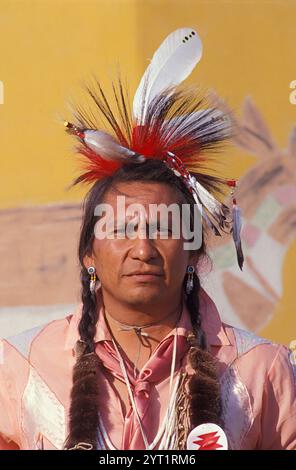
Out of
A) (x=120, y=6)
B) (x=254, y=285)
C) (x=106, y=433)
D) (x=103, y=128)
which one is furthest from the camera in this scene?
(x=254, y=285)

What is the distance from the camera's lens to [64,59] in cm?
357

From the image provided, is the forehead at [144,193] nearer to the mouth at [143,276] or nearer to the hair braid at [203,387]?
the mouth at [143,276]

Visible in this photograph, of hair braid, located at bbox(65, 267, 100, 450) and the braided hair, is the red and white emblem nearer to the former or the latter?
the braided hair

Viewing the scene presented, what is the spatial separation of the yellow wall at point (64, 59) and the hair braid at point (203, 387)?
933mm

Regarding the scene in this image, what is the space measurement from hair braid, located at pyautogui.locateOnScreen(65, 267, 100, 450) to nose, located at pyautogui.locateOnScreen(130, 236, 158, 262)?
278 mm

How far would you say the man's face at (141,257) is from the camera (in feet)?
9.17

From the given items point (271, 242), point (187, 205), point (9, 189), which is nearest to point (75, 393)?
point (187, 205)

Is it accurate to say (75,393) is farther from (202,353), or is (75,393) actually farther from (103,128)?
(103,128)

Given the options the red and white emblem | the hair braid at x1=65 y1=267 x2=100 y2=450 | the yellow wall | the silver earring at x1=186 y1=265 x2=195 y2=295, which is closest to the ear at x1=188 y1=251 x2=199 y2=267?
the silver earring at x1=186 y1=265 x2=195 y2=295

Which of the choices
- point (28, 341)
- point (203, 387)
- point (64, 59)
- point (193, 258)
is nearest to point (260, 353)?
point (203, 387)

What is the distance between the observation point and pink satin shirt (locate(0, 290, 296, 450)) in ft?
9.28

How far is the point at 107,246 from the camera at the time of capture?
2.86m

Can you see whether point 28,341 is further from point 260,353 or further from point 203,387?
point 260,353

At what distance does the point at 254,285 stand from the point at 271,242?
0.17 m
